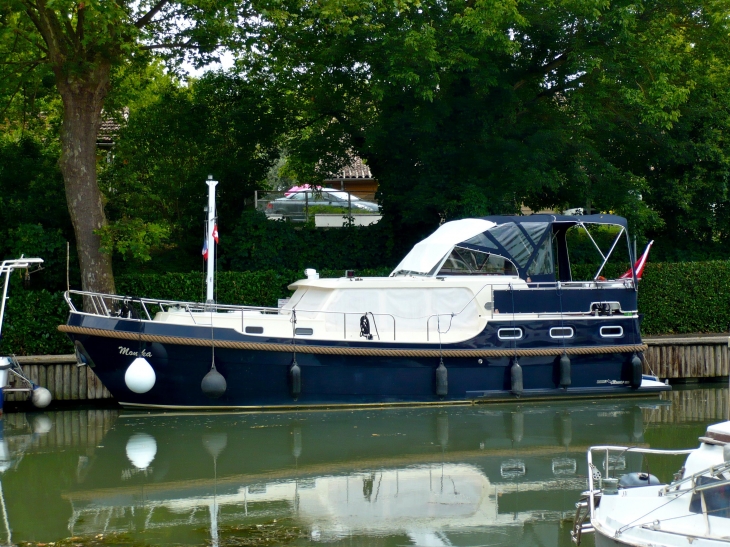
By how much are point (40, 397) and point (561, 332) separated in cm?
892

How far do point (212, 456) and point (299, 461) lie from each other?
118 cm

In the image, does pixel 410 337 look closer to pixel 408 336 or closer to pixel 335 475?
pixel 408 336

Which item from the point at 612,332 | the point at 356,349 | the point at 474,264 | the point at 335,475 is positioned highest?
the point at 474,264

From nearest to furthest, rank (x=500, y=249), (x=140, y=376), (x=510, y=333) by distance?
(x=140, y=376), (x=510, y=333), (x=500, y=249)

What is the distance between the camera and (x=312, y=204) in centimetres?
2220

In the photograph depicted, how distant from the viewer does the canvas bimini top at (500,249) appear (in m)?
15.2

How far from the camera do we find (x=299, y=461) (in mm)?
11359

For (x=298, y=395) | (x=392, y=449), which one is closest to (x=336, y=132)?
(x=298, y=395)

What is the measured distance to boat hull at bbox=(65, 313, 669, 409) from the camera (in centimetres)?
1358

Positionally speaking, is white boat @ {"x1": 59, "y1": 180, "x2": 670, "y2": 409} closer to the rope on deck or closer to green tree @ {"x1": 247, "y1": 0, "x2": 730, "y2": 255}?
the rope on deck

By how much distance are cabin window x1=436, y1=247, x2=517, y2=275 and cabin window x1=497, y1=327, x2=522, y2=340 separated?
111cm

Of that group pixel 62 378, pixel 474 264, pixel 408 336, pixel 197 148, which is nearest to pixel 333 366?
pixel 408 336

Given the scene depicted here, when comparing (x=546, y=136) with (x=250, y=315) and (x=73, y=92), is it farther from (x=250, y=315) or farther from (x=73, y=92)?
(x=73, y=92)

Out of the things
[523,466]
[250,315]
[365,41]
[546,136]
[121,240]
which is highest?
[365,41]
